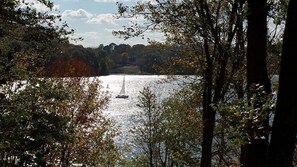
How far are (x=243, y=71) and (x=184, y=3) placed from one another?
3.31 meters

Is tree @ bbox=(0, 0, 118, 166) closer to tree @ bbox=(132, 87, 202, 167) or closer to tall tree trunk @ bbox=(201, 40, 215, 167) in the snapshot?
tall tree trunk @ bbox=(201, 40, 215, 167)

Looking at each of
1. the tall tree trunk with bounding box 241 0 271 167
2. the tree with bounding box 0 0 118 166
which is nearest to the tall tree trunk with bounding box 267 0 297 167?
the tall tree trunk with bounding box 241 0 271 167

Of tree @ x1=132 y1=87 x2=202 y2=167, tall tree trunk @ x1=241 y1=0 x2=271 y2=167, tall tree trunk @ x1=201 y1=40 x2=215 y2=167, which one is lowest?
tree @ x1=132 y1=87 x2=202 y2=167

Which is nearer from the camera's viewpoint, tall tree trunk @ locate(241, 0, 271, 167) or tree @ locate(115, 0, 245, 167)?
tall tree trunk @ locate(241, 0, 271, 167)

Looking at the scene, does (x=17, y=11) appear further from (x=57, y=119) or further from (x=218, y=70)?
(x=218, y=70)

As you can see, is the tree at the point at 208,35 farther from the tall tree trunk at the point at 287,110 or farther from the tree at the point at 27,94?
the tall tree trunk at the point at 287,110

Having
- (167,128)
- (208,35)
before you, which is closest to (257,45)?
(208,35)

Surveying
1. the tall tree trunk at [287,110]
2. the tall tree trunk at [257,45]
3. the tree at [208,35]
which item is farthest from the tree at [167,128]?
the tall tree trunk at [287,110]

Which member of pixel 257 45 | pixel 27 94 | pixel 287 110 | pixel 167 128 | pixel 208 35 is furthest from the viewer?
pixel 167 128

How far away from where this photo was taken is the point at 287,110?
439cm

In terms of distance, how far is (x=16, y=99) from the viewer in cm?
1261

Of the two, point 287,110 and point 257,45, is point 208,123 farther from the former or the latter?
point 287,110

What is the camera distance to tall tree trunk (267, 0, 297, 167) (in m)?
4.40

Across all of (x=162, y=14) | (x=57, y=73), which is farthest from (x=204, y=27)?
(x=57, y=73)
